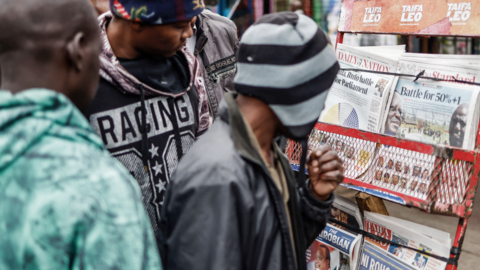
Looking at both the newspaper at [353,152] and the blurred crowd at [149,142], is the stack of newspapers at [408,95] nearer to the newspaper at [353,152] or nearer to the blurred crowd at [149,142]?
the newspaper at [353,152]

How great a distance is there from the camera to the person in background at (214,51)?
2135mm

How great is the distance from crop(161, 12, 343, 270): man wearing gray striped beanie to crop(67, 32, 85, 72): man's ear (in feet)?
1.16

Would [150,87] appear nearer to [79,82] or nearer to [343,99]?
[79,82]

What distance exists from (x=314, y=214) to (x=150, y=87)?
0.72 m

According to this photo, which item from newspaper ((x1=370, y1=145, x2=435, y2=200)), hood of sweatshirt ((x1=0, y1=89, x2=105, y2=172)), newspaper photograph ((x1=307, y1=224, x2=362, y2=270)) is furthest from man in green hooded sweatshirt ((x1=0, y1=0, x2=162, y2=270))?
newspaper photograph ((x1=307, y1=224, x2=362, y2=270))

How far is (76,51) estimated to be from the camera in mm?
821

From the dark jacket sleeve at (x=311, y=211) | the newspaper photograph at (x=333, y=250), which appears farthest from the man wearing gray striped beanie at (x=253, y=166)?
the newspaper photograph at (x=333, y=250)

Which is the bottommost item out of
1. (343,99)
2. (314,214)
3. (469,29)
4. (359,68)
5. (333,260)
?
(333,260)

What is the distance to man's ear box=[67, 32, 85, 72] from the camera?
0.81 meters

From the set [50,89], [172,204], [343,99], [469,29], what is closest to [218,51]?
[343,99]

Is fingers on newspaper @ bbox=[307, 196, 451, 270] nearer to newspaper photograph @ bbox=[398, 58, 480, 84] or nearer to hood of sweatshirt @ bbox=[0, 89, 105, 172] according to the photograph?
newspaper photograph @ bbox=[398, 58, 480, 84]

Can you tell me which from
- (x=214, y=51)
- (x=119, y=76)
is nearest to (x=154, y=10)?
(x=119, y=76)

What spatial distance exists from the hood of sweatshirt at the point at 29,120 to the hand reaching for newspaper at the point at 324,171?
75 cm

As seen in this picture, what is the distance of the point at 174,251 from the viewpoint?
3.42 feet
